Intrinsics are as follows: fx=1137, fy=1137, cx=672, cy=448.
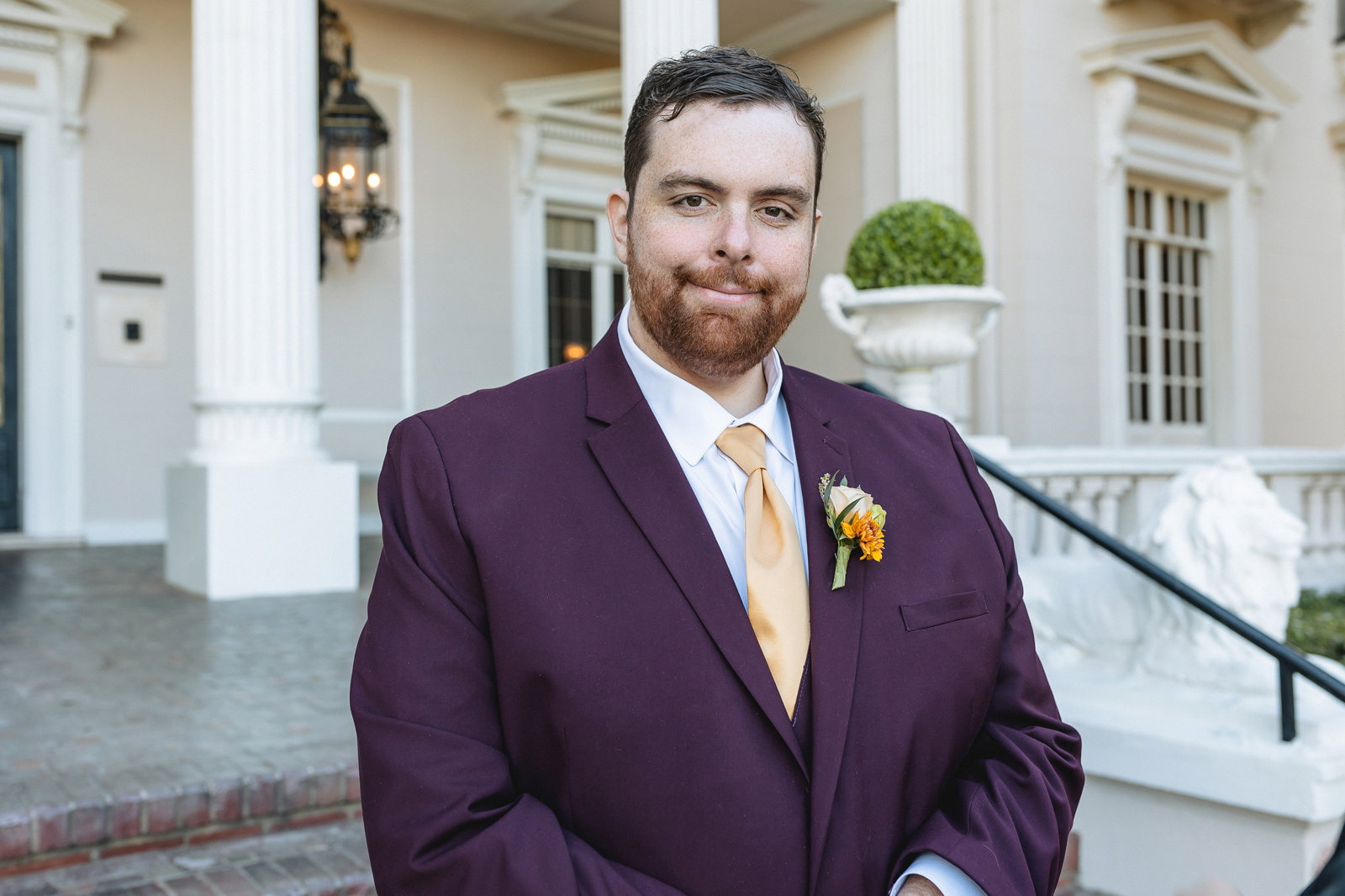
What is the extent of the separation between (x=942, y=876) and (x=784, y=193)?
2.94 feet

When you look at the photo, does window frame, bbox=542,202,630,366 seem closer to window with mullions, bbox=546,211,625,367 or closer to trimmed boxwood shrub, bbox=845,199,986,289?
window with mullions, bbox=546,211,625,367

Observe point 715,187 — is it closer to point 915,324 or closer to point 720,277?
point 720,277

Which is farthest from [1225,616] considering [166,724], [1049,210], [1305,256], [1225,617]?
[1305,256]

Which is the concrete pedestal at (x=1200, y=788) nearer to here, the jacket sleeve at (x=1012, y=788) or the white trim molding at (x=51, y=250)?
the jacket sleeve at (x=1012, y=788)

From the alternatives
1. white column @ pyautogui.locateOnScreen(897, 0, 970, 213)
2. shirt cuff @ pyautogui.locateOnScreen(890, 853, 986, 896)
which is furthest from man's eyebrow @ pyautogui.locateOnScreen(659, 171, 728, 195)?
white column @ pyautogui.locateOnScreen(897, 0, 970, 213)

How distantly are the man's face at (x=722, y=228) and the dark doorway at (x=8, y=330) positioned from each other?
29.6 ft

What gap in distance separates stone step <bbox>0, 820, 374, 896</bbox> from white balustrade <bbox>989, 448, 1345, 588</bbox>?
11.1 feet

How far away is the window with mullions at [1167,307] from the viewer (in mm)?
10695

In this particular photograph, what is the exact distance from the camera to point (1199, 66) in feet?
34.0

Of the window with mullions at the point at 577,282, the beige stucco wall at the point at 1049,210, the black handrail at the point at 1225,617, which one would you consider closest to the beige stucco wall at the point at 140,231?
the window with mullions at the point at 577,282

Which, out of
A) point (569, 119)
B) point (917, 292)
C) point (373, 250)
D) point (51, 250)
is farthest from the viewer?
point (569, 119)

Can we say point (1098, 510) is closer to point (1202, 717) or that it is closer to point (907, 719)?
point (1202, 717)

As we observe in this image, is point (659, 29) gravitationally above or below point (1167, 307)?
above

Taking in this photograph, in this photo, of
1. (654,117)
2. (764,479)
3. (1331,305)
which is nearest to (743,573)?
(764,479)
